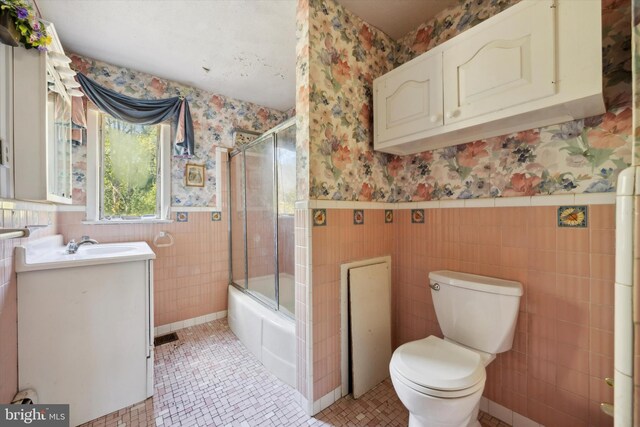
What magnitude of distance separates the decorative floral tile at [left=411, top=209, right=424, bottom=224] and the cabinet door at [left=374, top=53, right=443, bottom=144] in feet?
1.87

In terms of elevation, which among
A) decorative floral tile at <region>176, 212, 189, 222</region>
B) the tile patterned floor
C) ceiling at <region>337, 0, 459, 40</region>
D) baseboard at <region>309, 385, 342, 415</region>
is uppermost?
ceiling at <region>337, 0, 459, 40</region>

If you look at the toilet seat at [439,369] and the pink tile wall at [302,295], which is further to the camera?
the pink tile wall at [302,295]

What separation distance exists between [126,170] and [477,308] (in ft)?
9.94

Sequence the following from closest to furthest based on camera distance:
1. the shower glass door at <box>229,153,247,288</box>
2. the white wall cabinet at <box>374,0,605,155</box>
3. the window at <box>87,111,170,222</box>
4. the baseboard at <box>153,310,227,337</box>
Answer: the white wall cabinet at <box>374,0,605,155</box> → the window at <box>87,111,170,222</box> → the baseboard at <box>153,310,227,337</box> → the shower glass door at <box>229,153,247,288</box>

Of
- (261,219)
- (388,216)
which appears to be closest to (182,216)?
(261,219)

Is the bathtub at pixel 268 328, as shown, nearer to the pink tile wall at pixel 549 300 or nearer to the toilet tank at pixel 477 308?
the toilet tank at pixel 477 308

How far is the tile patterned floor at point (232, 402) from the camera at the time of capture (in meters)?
1.45

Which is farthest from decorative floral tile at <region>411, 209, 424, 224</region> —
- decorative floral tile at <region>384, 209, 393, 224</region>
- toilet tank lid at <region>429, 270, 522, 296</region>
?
toilet tank lid at <region>429, 270, 522, 296</region>

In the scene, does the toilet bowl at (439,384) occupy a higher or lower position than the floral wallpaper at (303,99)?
lower

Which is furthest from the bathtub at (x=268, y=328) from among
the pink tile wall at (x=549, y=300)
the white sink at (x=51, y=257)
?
the pink tile wall at (x=549, y=300)

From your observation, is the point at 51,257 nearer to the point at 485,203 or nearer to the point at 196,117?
the point at 196,117

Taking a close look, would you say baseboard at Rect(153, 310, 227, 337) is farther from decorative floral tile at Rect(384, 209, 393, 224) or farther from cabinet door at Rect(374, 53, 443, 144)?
cabinet door at Rect(374, 53, 443, 144)

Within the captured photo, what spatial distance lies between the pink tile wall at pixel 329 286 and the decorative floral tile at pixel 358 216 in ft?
0.09

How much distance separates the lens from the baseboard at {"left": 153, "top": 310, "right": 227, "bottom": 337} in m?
2.45
